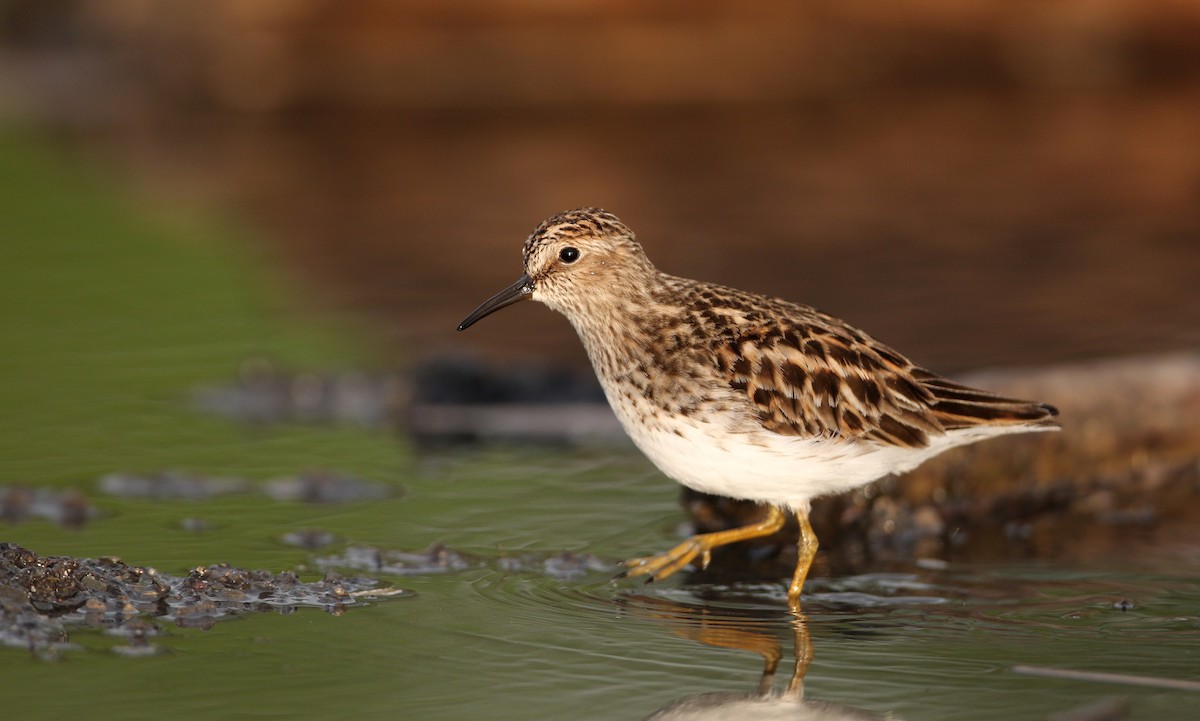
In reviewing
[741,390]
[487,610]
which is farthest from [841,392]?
[487,610]

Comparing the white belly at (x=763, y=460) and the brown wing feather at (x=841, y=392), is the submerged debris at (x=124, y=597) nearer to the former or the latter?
the white belly at (x=763, y=460)

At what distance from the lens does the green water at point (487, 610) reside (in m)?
5.76

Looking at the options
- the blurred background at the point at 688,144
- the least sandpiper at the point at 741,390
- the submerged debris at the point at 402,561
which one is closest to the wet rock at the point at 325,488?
the submerged debris at the point at 402,561

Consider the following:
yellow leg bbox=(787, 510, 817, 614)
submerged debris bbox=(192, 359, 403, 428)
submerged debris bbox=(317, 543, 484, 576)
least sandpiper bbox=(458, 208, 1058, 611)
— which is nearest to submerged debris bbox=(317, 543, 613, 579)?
submerged debris bbox=(317, 543, 484, 576)

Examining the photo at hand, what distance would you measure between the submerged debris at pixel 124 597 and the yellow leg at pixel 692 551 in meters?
1.19

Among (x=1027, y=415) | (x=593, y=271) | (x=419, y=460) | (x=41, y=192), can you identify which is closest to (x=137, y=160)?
(x=41, y=192)

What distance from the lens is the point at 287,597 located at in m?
6.82

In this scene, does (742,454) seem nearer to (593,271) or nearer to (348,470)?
(593,271)

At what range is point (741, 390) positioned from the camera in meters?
7.39

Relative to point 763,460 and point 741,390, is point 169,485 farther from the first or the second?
point 763,460

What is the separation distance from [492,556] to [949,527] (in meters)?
2.38

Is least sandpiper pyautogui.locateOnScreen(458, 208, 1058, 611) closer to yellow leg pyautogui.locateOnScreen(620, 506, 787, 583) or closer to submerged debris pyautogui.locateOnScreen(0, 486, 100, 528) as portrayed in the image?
yellow leg pyautogui.locateOnScreen(620, 506, 787, 583)

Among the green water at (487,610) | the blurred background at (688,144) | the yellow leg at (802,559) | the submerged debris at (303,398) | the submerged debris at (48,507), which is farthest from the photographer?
the blurred background at (688,144)

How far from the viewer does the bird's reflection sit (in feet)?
18.5
